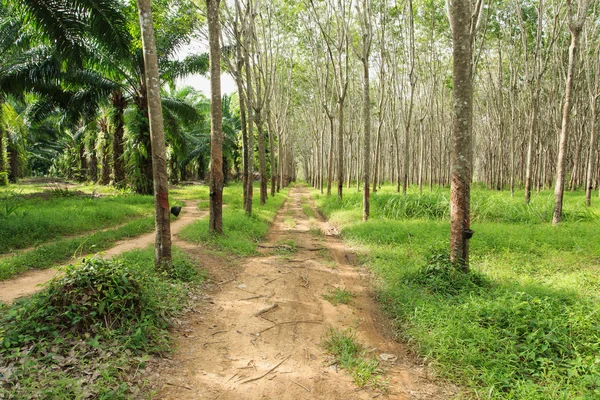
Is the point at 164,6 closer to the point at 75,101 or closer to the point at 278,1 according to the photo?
the point at 278,1

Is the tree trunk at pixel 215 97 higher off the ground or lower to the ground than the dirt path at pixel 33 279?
higher


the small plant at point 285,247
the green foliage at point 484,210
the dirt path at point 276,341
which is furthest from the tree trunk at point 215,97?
the green foliage at point 484,210

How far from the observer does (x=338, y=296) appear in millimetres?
5754

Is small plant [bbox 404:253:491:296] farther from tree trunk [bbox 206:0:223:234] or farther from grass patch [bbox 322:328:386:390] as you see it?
tree trunk [bbox 206:0:223:234]

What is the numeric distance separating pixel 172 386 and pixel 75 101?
1810 centimetres

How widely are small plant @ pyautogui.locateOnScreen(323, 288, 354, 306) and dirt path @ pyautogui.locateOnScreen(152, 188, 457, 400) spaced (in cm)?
9

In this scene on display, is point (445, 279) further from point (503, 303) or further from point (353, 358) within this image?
point (353, 358)

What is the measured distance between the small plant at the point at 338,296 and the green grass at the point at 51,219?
22.2ft

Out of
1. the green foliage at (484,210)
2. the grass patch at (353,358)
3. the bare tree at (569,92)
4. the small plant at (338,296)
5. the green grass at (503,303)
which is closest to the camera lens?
the green grass at (503,303)

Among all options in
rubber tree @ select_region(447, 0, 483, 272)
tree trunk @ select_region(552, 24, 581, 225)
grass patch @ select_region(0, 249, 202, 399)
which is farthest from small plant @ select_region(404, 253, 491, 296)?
tree trunk @ select_region(552, 24, 581, 225)

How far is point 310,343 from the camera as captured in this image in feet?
14.2

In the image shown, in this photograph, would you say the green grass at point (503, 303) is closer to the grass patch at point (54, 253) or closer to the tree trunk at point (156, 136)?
the tree trunk at point (156, 136)

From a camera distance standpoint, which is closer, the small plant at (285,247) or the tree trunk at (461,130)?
the tree trunk at (461,130)

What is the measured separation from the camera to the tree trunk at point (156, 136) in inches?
225
